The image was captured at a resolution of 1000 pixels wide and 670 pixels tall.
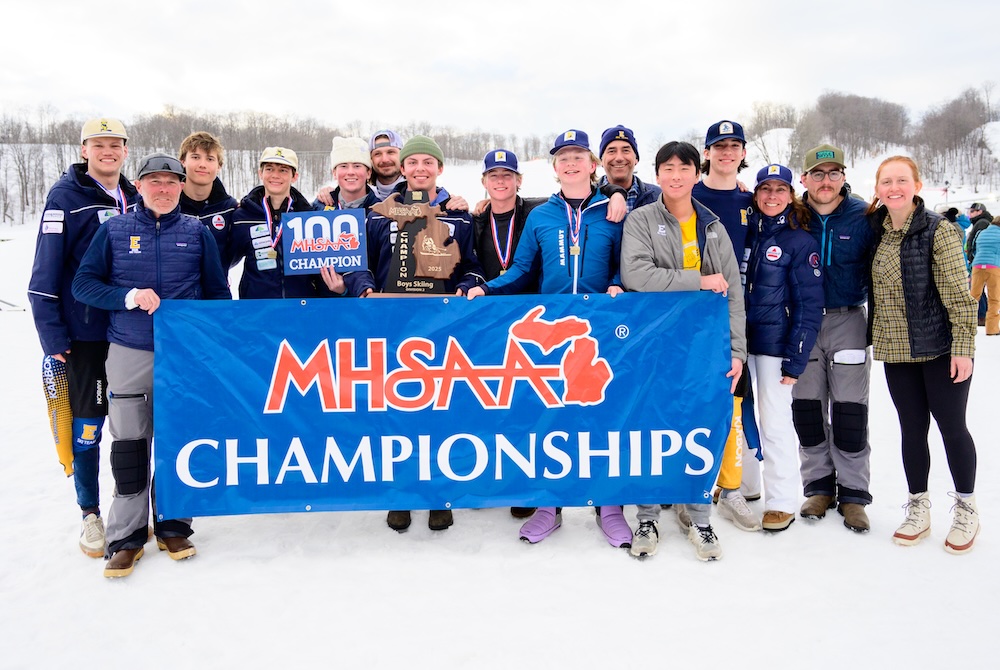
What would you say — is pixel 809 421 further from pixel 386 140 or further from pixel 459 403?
pixel 386 140

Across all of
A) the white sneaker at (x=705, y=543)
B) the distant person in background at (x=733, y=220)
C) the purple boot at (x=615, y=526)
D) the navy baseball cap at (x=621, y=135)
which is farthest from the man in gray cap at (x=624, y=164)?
the white sneaker at (x=705, y=543)

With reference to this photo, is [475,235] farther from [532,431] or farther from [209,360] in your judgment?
[209,360]

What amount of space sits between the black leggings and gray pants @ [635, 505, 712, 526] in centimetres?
122

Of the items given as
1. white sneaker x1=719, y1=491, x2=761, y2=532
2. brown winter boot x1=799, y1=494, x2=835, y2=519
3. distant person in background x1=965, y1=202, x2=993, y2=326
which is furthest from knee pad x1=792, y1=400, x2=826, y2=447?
distant person in background x1=965, y1=202, x2=993, y2=326

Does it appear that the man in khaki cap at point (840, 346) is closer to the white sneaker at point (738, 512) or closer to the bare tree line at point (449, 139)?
the white sneaker at point (738, 512)

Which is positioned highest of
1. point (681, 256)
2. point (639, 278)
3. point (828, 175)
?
point (828, 175)

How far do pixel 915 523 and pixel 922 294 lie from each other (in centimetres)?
127

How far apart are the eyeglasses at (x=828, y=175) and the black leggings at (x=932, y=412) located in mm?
1139

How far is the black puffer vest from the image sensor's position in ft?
10.8

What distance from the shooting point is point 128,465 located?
3.22m

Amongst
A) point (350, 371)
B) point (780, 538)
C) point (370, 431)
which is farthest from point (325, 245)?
point (780, 538)

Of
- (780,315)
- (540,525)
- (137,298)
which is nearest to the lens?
(137,298)

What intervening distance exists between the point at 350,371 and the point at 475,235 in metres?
1.22

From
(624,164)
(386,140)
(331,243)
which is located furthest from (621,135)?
(331,243)
